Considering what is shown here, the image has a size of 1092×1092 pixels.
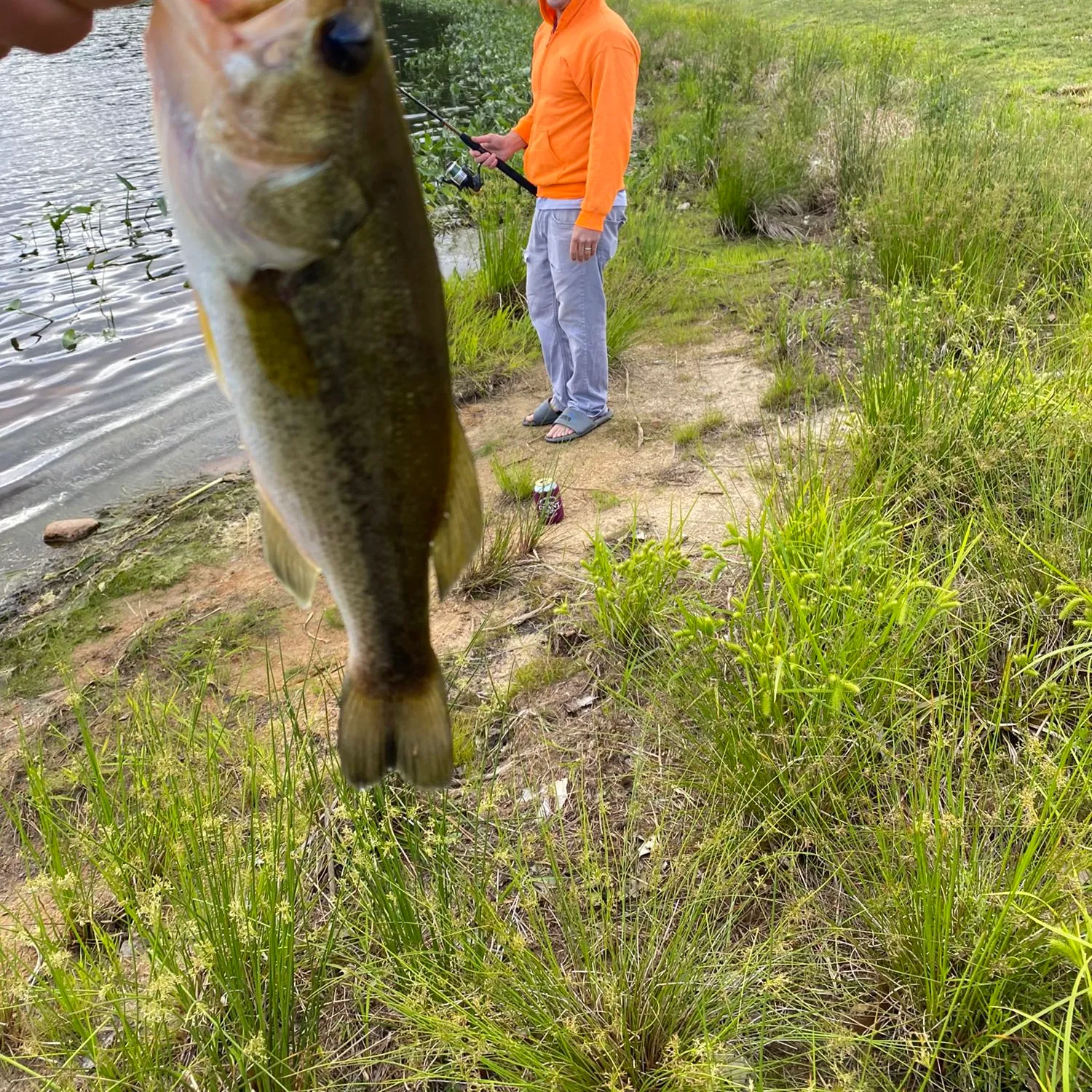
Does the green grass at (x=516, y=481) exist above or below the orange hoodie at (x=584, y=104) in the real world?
below

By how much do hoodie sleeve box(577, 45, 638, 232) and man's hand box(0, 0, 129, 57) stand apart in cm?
361

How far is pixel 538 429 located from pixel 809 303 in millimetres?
2291

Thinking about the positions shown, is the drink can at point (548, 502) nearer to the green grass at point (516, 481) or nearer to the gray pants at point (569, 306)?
the green grass at point (516, 481)

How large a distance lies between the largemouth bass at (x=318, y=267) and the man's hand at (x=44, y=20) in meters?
0.36

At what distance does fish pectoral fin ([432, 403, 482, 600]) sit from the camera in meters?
1.25

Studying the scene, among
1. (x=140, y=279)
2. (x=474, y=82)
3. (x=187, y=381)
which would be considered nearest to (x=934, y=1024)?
(x=187, y=381)

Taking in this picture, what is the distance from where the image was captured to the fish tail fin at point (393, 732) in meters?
1.34

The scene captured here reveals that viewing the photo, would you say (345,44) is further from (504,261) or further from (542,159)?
(504,261)

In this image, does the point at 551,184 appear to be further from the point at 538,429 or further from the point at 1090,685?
the point at 1090,685

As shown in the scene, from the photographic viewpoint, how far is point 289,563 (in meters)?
1.34

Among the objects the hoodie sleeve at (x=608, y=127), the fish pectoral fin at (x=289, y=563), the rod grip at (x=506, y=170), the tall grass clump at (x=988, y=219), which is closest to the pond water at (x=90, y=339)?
the rod grip at (x=506, y=170)

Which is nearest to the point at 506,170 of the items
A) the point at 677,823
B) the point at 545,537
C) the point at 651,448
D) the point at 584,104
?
the point at 584,104

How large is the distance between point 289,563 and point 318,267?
47cm

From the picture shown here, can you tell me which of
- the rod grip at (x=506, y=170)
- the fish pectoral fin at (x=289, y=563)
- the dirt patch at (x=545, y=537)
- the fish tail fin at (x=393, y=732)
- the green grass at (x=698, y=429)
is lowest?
the dirt patch at (x=545, y=537)
